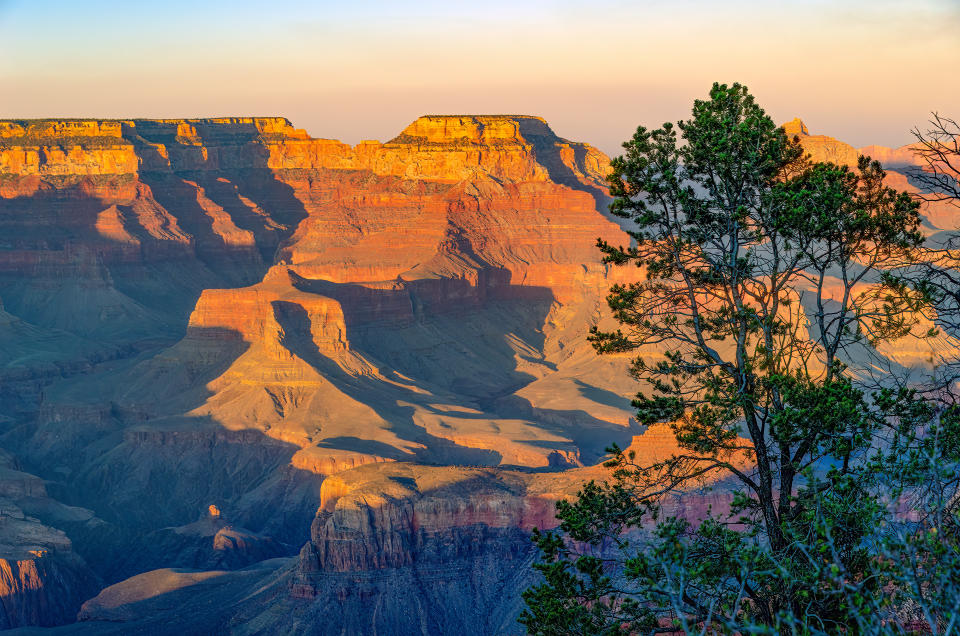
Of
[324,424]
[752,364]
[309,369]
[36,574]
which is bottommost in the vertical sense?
[36,574]

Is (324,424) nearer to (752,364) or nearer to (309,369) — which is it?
(309,369)

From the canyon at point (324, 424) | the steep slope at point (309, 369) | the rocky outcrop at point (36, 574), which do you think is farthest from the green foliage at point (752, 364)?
the steep slope at point (309, 369)

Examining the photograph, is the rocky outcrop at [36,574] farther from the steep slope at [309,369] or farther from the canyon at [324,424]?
the steep slope at [309,369]

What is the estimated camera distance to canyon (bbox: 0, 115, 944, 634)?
213 feet

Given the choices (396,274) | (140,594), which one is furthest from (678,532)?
(396,274)

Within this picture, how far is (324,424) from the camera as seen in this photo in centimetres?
11862

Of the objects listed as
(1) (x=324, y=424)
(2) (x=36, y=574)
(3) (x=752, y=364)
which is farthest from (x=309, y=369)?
(3) (x=752, y=364)

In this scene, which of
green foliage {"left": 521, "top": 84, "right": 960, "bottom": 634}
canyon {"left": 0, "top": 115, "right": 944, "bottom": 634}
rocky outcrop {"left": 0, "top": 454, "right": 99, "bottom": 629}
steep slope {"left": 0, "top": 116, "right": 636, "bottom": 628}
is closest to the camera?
green foliage {"left": 521, "top": 84, "right": 960, "bottom": 634}

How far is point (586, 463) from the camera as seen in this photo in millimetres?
110250

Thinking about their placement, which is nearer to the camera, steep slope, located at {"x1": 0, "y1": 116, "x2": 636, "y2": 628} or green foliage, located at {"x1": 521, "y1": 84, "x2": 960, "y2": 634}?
green foliage, located at {"x1": 521, "y1": 84, "x2": 960, "y2": 634}

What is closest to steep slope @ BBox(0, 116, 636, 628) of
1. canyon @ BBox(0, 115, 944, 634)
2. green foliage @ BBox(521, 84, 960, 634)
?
canyon @ BBox(0, 115, 944, 634)

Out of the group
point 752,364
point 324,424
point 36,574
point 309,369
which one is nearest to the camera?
point 752,364

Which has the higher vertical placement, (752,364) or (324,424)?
(752,364)

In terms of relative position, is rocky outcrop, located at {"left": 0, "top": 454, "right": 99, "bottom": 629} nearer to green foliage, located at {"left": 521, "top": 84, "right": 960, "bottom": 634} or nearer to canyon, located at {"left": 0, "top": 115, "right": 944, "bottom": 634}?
canyon, located at {"left": 0, "top": 115, "right": 944, "bottom": 634}
